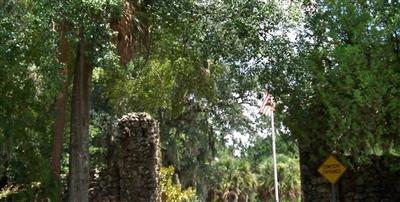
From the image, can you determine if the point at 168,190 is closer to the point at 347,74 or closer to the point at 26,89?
the point at 26,89

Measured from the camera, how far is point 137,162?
17344 mm

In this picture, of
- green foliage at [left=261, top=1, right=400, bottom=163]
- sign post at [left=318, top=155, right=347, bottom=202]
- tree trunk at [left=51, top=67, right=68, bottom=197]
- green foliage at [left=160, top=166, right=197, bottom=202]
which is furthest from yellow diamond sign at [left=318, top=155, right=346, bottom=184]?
green foliage at [left=160, top=166, right=197, bottom=202]

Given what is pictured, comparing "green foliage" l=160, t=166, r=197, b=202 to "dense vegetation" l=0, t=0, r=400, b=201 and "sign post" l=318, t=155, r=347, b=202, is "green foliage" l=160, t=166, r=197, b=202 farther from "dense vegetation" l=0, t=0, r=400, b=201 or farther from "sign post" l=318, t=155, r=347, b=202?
"sign post" l=318, t=155, r=347, b=202

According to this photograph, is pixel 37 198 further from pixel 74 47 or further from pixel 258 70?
pixel 258 70

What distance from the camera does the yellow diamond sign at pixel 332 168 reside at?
1391 cm

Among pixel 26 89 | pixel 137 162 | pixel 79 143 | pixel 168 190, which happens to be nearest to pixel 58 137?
pixel 26 89

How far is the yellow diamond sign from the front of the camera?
45.6 ft

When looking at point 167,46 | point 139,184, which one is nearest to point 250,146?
point 139,184

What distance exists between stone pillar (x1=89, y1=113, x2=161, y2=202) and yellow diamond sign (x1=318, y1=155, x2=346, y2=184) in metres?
5.20

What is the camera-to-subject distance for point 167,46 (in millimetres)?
15258

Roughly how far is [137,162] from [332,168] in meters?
5.84

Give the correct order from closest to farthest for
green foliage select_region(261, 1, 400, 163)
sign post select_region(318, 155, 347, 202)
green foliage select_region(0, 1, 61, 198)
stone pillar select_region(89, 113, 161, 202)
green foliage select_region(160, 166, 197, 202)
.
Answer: green foliage select_region(0, 1, 61, 198), green foliage select_region(261, 1, 400, 163), sign post select_region(318, 155, 347, 202), stone pillar select_region(89, 113, 161, 202), green foliage select_region(160, 166, 197, 202)

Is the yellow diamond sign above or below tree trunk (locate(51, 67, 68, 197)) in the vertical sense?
below

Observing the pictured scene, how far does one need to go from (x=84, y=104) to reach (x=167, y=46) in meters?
3.64
